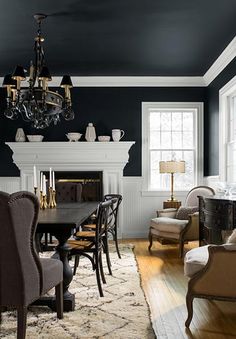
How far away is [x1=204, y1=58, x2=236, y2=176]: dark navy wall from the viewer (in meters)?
6.69

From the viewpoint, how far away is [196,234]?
6047 millimetres

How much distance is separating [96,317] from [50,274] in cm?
67

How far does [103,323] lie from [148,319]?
14.0 inches

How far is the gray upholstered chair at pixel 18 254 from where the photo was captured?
2598mm

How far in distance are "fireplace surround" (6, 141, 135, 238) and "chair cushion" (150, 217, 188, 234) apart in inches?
61.8

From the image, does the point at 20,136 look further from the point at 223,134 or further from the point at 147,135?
the point at 223,134

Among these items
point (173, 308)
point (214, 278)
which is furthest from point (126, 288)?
point (214, 278)

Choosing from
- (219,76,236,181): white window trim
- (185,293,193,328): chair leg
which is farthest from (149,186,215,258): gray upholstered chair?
(185,293,193,328): chair leg

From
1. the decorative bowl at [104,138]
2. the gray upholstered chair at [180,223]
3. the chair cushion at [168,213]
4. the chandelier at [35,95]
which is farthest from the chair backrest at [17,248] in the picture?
the decorative bowl at [104,138]

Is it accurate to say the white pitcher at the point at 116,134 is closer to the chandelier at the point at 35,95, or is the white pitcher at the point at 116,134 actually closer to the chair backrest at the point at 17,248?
the chandelier at the point at 35,95

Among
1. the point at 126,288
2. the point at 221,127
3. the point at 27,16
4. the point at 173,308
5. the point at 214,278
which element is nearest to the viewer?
the point at 214,278

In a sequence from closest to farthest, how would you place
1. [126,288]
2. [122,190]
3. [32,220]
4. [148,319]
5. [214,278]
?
[32,220] → [214,278] → [148,319] → [126,288] → [122,190]

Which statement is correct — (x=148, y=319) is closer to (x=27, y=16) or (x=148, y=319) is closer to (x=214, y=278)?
(x=214, y=278)

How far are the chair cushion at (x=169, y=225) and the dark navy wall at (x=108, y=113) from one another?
1.67m
